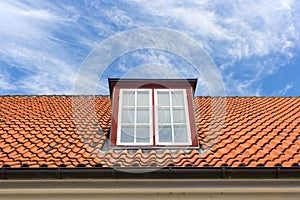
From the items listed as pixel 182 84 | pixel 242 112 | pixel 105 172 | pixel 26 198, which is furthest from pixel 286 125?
pixel 26 198

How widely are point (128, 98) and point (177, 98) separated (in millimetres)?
1041

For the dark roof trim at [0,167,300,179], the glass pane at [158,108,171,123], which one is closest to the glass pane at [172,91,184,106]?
the glass pane at [158,108,171,123]

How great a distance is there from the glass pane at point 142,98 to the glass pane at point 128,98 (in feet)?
0.45

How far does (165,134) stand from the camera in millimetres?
6113

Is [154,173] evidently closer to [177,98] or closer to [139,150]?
[139,150]

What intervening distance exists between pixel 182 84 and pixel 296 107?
9.77ft

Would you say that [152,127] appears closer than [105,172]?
No

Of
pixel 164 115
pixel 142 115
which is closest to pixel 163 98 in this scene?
pixel 164 115

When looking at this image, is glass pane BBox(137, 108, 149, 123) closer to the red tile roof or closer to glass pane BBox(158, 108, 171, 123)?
glass pane BBox(158, 108, 171, 123)

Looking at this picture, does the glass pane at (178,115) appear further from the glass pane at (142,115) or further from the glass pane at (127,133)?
the glass pane at (127,133)

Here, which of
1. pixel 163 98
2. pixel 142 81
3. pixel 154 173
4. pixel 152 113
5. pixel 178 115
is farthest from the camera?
pixel 142 81

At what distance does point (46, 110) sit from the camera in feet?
26.0

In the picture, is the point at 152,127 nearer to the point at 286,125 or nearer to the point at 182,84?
the point at 182,84

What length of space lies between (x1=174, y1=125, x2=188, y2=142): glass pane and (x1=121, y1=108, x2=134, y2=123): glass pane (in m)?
0.89
